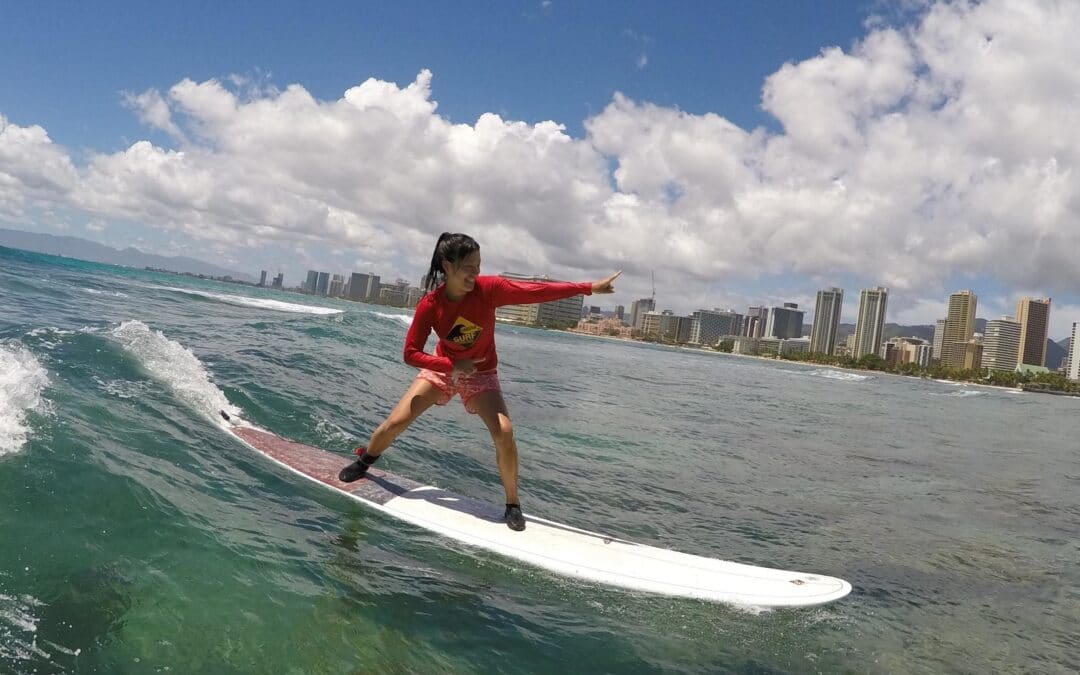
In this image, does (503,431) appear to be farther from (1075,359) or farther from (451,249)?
(1075,359)

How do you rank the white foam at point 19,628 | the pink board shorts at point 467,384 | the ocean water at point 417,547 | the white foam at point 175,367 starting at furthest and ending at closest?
the white foam at point 175,367, the pink board shorts at point 467,384, the ocean water at point 417,547, the white foam at point 19,628

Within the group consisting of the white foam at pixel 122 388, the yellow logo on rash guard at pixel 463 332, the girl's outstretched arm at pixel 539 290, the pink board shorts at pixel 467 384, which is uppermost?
the girl's outstretched arm at pixel 539 290

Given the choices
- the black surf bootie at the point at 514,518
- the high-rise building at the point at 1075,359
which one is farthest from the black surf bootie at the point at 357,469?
the high-rise building at the point at 1075,359

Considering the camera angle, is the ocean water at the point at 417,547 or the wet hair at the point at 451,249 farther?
the wet hair at the point at 451,249

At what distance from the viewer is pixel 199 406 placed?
7.32 meters

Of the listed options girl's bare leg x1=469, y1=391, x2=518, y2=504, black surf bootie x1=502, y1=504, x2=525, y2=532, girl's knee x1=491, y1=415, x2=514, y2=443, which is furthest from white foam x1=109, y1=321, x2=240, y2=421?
black surf bootie x1=502, y1=504, x2=525, y2=532

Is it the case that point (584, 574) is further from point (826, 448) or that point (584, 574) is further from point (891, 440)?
point (891, 440)

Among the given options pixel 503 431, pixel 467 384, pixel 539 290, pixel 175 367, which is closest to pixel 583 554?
pixel 503 431

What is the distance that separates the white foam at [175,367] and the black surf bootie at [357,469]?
2.29 meters

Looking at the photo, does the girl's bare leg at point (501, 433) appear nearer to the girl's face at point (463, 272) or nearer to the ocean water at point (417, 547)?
the ocean water at point (417, 547)

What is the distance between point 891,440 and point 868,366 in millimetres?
158819

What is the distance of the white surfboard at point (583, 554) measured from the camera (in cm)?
434

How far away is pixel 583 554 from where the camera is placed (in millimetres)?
4727

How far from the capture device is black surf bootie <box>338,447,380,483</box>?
18.7 ft
